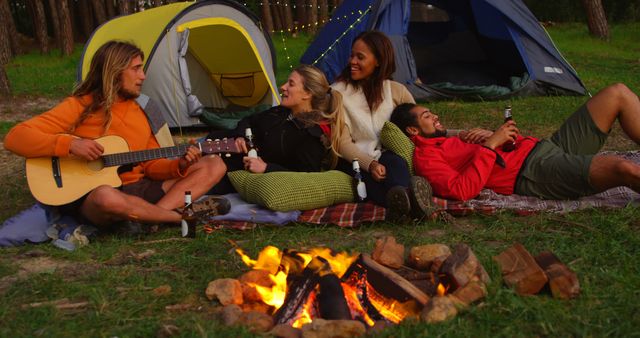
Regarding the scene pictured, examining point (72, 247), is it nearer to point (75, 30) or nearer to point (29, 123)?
point (29, 123)

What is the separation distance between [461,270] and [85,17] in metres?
15.8

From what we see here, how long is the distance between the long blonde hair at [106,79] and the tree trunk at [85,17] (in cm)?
1335

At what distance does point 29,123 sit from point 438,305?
2.68m

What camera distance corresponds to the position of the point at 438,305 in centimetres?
278

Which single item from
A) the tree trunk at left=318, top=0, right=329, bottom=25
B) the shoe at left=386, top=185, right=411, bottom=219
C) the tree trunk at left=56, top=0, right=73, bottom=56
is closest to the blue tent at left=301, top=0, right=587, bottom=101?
the shoe at left=386, top=185, right=411, bottom=219

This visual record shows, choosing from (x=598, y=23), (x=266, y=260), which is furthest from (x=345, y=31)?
(x=598, y=23)

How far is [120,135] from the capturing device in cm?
443

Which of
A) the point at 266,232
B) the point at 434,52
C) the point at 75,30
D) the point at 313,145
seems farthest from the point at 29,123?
the point at 75,30

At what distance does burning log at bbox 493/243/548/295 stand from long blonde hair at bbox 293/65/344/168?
76.7 inches

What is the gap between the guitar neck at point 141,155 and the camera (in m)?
4.25

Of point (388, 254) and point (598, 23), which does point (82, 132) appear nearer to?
point (388, 254)

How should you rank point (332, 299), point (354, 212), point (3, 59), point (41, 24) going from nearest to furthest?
point (332, 299) < point (354, 212) < point (3, 59) < point (41, 24)

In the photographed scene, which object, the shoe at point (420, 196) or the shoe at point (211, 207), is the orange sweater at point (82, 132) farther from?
the shoe at point (420, 196)

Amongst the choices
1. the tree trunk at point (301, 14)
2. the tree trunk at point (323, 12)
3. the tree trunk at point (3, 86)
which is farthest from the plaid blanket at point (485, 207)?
the tree trunk at point (301, 14)
